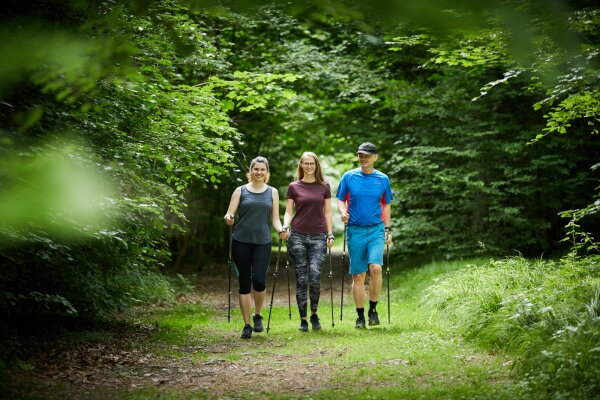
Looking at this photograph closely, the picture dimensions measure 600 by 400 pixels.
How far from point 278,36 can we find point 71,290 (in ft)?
39.4

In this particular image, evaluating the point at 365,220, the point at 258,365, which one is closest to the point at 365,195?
the point at 365,220

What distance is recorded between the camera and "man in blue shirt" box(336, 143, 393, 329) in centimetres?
855

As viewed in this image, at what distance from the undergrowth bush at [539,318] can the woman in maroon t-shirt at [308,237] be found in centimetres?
170

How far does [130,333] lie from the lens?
8.26m

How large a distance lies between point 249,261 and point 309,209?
1058 millimetres

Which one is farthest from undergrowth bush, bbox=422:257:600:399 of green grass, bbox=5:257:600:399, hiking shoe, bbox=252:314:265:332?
hiking shoe, bbox=252:314:265:332

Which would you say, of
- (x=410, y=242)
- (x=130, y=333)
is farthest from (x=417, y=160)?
(x=130, y=333)

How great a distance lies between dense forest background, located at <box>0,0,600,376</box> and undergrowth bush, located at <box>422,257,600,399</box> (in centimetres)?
83

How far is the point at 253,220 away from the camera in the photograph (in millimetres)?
8234

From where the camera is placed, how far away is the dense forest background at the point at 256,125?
8.97ft

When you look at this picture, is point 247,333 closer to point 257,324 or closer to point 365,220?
point 257,324

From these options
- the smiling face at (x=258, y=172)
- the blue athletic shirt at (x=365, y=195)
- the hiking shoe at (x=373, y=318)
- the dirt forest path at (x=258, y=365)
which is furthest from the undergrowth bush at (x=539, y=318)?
the smiling face at (x=258, y=172)

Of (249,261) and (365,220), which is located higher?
(365,220)

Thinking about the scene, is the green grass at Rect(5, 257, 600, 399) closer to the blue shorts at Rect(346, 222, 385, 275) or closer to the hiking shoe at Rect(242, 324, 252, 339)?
the hiking shoe at Rect(242, 324, 252, 339)
